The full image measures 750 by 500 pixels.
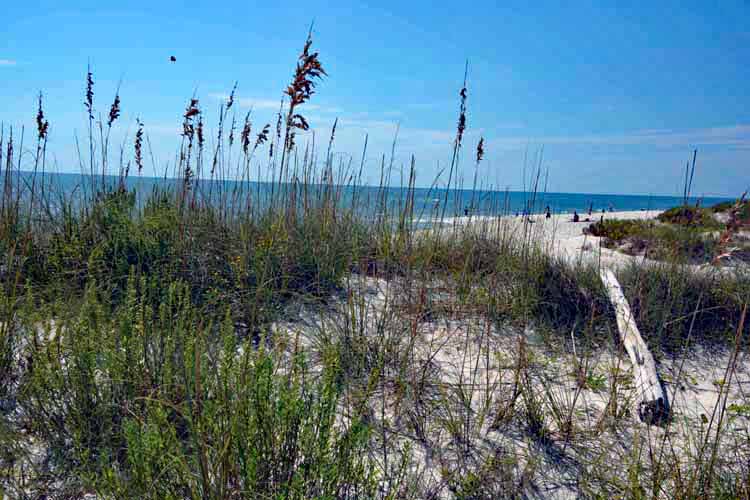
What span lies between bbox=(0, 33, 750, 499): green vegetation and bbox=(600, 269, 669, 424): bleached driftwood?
11 cm

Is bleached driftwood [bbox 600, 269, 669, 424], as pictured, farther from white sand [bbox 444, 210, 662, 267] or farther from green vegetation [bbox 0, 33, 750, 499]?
white sand [bbox 444, 210, 662, 267]

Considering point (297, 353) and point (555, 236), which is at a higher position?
point (555, 236)

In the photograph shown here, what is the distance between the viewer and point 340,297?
12.8 ft

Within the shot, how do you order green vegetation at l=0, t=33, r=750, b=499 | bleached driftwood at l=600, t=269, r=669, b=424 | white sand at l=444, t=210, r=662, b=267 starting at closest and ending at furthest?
green vegetation at l=0, t=33, r=750, b=499
bleached driftwood at l=600, t=269, r=669, b=424
white sand at l=444, t=210, r=662, b=267

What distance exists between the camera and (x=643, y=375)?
2.96 meters

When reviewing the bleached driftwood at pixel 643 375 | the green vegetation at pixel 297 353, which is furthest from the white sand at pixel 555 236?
the bleached driftwood at pixel 643 375

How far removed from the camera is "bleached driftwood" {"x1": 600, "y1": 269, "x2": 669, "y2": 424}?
2.73 m

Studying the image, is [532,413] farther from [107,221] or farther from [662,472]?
[107,221]

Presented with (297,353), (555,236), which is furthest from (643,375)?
(555,236)

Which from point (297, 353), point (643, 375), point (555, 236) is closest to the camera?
point (297, 353)

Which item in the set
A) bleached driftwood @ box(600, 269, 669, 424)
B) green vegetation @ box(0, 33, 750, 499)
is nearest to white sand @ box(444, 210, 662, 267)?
green vegetation @ box(0, 33, 750, 499)

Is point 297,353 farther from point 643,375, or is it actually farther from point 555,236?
point 555,236

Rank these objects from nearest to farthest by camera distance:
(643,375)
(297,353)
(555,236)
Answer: (297,353) → (643,375) → (555,236)

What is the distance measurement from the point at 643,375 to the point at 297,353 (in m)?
2.08
